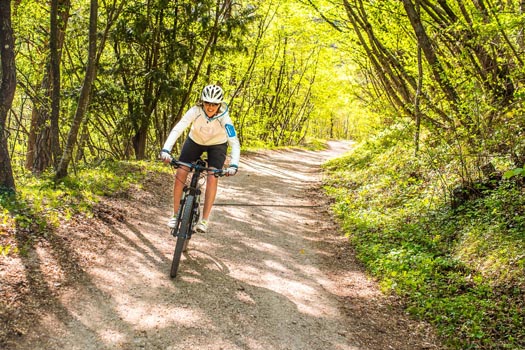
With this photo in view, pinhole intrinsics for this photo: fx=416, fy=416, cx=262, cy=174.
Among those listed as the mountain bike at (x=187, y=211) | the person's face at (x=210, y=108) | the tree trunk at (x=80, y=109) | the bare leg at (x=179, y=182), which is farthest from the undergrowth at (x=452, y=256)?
the tree trunk at (x=80, y=109)

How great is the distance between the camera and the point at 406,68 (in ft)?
37.3

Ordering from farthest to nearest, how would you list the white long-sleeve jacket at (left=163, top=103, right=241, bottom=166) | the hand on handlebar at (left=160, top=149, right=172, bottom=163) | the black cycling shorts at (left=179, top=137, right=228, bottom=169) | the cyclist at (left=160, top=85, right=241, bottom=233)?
the black cycling shorts at (left=179, top=137, right=228, bottom=169), the white long-sleeve jacket at (left=163, top=103, right=241, bottom=166), the cyclist at (left=160, top=85, right=241, bottom=233), the hand on handlebar at (left=160, top=149, right=172, bottom=163)

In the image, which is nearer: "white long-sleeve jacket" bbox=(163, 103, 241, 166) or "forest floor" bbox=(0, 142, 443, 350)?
"forest floor" bbox=(0, 142, 443, 350)

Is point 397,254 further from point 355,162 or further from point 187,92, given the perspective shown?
point 355,162

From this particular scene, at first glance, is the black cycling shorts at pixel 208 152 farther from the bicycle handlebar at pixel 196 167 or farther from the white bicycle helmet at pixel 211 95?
the white bicycle helmet at pixel 211 95

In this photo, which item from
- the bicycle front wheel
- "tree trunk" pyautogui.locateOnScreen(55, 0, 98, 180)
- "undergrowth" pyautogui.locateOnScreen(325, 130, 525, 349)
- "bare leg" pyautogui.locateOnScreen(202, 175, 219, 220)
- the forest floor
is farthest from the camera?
"tree trunk" pyautogui.locateOnScreen(55, 0, 98, 180)

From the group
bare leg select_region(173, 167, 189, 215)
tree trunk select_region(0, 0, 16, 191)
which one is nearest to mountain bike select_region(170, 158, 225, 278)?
bare leg select_region(173, 167, 189, 215)

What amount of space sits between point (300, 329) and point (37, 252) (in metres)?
3.29

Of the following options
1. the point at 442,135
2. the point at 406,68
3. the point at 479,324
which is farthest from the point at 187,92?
the point at 479,324

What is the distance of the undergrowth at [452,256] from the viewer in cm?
468

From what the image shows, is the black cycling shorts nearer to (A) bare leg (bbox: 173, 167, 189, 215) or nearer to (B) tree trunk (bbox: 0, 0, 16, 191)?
(A) bare leg (bbox: 173, 167, 189, 215)

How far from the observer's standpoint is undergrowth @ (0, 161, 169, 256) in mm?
5254

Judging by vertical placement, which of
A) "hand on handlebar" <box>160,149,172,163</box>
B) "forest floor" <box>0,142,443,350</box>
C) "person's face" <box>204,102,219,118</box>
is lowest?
"forest floor" <box>0,142,443,350</box>

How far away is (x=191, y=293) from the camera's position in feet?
16.0
